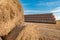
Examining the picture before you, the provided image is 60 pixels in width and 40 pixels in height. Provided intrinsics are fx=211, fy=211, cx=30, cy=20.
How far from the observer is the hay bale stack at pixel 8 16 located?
10.3 feet

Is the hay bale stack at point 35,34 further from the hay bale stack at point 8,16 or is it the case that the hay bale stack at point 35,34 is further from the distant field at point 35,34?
the hay bale stack at point 8,16

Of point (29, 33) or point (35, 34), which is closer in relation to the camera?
point (29, 33)

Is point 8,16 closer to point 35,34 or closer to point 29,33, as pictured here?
point 29,33

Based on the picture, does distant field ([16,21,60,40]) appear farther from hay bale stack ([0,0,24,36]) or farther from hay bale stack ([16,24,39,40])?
hay bale stack ([0,0,24,36])

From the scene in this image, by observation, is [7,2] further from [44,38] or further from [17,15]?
[44,38]

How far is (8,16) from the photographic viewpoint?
3.26 meters

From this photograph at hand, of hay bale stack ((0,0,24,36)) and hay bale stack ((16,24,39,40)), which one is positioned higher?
hay bale stack ((0,0,24,36))

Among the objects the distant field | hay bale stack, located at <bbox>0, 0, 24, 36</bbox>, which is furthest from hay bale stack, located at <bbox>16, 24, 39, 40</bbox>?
hay bale stack, located at <bbox>0, 0, 24, 36</bbox>

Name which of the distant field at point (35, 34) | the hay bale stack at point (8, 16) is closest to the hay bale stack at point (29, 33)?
the distant field at point (35, 34)

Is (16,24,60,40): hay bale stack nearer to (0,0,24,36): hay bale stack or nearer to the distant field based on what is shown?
the distant field

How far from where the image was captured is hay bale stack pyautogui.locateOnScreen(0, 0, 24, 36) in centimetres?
315

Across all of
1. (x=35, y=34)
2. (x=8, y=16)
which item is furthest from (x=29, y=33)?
(x=8, y=16)

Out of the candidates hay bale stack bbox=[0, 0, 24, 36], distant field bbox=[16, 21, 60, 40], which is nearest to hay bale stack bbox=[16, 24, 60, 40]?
distant field bbox=[16, 21, 60, 40]

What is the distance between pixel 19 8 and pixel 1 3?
0.68m
